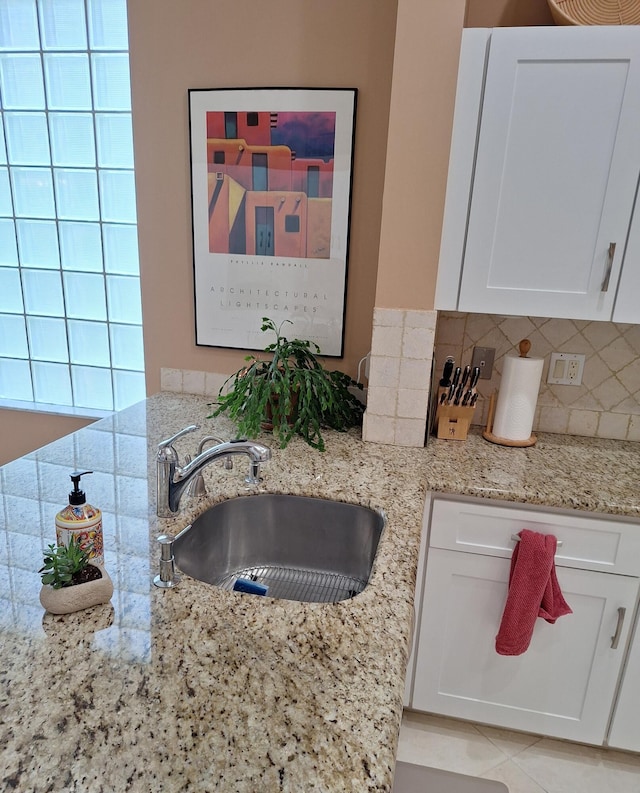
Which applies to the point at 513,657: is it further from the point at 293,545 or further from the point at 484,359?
the point at 484,359

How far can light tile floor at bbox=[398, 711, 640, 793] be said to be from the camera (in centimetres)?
173

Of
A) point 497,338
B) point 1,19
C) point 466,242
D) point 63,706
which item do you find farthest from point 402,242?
point 1,19

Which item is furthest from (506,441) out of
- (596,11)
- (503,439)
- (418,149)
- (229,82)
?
(229,82)

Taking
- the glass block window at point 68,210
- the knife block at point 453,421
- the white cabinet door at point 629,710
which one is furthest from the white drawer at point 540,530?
the glass block window at point 68,210

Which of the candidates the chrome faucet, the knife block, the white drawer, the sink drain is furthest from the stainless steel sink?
the knife block

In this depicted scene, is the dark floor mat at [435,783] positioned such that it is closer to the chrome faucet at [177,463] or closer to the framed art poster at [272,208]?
the chrome faucet at [177,463]

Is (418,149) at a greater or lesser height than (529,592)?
greater

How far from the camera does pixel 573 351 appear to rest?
2.00 metres

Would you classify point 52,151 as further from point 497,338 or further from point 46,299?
point 497,338

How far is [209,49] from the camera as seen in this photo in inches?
80.3

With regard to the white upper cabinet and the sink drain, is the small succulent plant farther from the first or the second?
the white upper cabinet

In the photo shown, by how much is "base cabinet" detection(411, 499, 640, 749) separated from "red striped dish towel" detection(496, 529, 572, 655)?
5 cm

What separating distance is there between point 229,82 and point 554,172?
Result: 48.3 inches

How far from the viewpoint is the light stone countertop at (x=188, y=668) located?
0.71 meters
